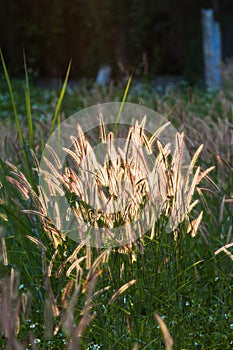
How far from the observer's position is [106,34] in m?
12.1

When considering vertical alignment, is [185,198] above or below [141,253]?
above

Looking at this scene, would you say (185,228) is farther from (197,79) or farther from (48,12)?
(48,12)

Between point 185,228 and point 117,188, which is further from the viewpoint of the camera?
point 185,228

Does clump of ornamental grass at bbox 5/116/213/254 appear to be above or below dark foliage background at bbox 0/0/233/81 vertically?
above

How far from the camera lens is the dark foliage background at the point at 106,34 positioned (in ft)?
39.3

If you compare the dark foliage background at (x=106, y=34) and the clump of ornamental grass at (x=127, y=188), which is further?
the dark foliage background at (x=106, y=34)

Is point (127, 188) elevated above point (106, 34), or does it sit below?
above

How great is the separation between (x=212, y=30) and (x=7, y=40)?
16.0ft

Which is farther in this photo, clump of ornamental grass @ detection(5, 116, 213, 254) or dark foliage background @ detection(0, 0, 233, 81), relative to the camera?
dark foliage background @ detection(0, 0, 233, 81)

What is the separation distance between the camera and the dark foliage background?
1197 centimetres

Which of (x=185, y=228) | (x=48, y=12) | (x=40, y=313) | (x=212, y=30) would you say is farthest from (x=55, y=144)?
(x=48, y=12)

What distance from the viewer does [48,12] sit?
1304 cm

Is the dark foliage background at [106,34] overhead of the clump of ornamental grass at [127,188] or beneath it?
beneath

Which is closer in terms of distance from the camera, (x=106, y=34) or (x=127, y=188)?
(x=127, y=188)
